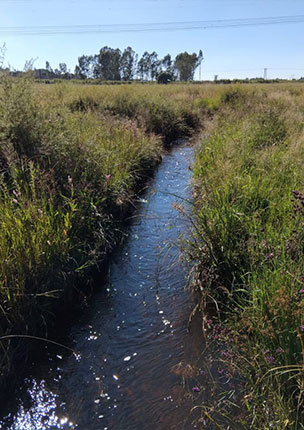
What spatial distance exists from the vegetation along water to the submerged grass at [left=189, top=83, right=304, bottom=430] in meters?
0.01

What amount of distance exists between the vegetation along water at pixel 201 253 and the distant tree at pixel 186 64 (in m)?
96.0

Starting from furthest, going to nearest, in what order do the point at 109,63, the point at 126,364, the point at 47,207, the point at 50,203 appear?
the point at 109,63 → the point at 47,207 → the point at 50,203 → the point at 126,364

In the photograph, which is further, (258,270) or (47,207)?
(47,207)

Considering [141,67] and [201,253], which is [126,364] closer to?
[201,253]

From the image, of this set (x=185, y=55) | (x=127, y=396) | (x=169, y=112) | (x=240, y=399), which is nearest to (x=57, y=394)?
(x=127, y=396)

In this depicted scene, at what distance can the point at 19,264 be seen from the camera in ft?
10.4

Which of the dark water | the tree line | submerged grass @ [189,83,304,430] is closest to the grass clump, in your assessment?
the dark water

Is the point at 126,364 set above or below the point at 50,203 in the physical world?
below

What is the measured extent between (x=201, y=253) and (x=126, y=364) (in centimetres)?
153

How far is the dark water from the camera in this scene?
2.64m

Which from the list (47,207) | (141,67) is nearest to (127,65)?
(141,67)

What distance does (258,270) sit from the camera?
10.6 ft

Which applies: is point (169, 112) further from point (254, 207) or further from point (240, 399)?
point (240, 399)

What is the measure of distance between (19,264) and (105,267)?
1694 millimetres
